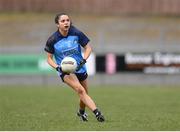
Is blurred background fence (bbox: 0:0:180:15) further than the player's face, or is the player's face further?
blurred background fence (bbox: 0:0:180:15)

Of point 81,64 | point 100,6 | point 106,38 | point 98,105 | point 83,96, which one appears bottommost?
point 106,38

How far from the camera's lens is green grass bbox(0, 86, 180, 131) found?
1232 cm

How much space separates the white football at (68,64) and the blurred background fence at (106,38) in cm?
1430

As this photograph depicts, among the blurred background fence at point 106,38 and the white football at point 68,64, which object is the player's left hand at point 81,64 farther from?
the blurred background fence at point 106,38

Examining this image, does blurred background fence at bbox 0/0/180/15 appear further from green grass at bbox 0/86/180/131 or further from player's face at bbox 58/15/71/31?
player's face at bbox 58/15/71/31

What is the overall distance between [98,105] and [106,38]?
13257mm

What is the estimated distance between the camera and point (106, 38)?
31094mm

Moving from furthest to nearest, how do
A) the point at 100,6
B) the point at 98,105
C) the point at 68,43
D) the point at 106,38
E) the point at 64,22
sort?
the point at 100,6
the point at 106,38
the point at 98,105
the point at 68,43
the point at 64,22

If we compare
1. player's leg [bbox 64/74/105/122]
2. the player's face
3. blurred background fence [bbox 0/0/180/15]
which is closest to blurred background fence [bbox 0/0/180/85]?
blurred background fence [bbox 0/0/180/15]

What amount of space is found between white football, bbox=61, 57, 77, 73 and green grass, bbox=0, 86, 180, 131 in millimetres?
970

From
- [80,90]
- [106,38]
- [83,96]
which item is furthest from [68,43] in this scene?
[106,38]

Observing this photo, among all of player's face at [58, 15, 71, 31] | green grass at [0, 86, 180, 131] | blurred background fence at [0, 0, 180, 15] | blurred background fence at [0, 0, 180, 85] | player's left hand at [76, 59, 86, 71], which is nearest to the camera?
green grass at [0, 86, 180, 131]

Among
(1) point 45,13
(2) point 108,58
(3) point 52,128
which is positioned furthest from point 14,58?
(3) point 52,128

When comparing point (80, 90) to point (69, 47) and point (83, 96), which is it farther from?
point (69, 47)
